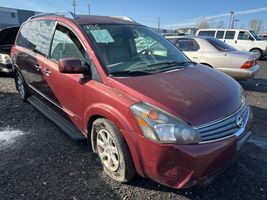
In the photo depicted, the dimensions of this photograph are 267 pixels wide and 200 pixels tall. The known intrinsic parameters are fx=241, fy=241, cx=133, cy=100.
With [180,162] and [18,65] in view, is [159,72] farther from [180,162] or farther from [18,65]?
[18,65]

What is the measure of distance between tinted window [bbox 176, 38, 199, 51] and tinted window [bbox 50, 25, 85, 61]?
4970mm

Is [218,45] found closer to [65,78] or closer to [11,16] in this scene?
[65,78]

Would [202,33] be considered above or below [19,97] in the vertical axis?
above

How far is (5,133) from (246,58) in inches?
240

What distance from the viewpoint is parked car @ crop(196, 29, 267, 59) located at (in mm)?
15547

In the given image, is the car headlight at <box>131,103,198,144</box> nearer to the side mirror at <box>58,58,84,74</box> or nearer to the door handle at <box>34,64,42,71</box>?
the side mirror at <box>58,58,84,74</box>

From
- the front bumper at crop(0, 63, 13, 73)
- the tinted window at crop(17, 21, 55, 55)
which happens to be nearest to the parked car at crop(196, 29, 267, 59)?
the front bumper at crop(0, 63, 13, 73)

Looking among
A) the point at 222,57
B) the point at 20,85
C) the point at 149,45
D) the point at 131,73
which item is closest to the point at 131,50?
the point at 149,45

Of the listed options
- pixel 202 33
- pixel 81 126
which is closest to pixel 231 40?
pixel 202 33

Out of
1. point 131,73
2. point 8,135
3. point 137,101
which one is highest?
point 131,73

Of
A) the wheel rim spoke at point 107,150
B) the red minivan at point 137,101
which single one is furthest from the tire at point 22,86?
the wheel rim spoke at point 107,150

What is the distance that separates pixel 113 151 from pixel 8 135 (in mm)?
2121

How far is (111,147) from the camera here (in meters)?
2.70

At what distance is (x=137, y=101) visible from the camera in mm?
2320
